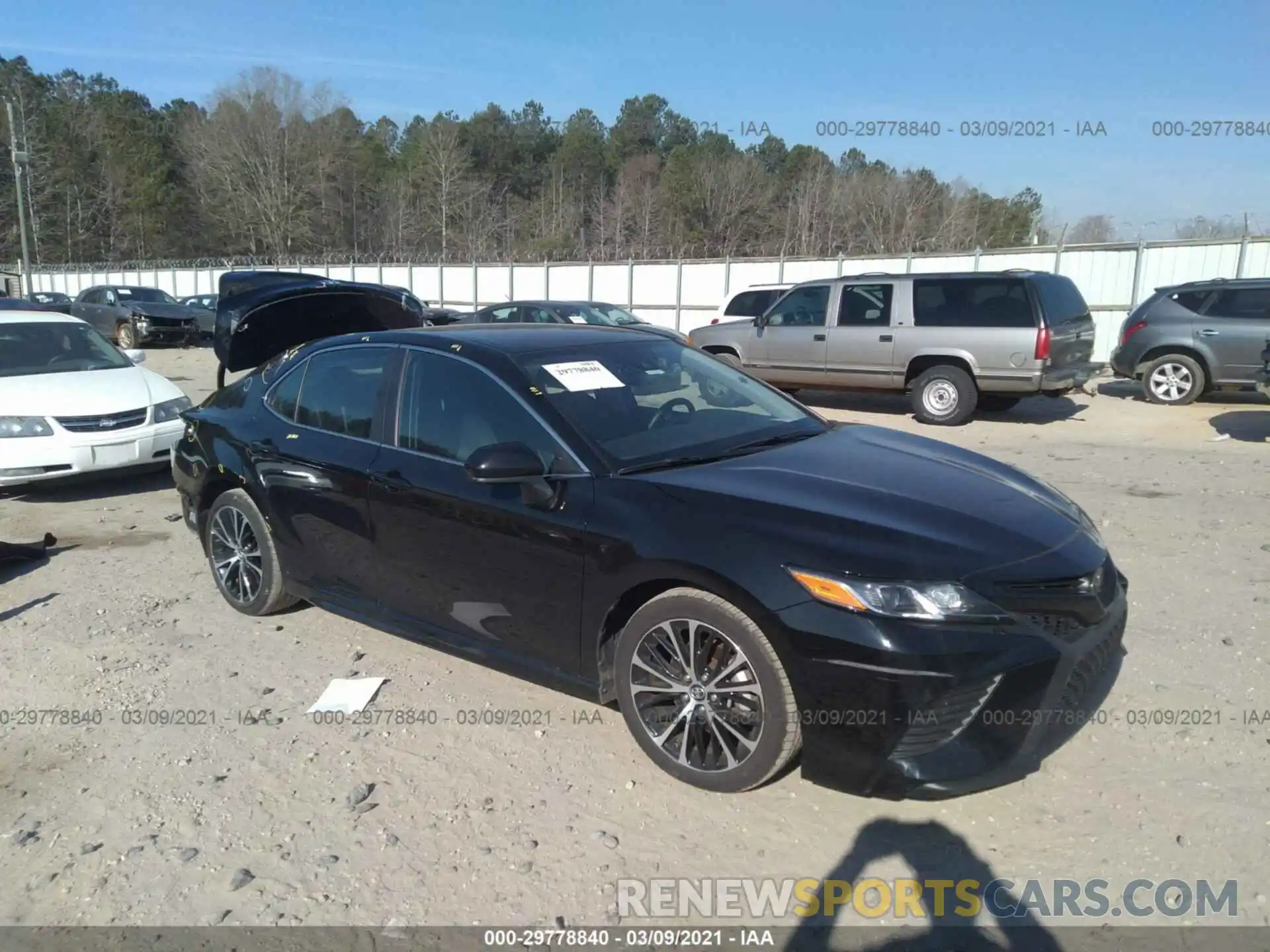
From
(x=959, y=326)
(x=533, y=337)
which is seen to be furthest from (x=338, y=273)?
(x=533, y=337)

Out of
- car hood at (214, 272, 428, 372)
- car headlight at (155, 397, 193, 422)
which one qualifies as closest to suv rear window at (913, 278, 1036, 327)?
car hood at (214, 272, 428, 372)

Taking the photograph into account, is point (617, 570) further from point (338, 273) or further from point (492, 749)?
point (338, 273)

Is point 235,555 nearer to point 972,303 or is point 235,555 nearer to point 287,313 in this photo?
point 287,313

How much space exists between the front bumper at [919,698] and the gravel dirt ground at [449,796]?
286 mm

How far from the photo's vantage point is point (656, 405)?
4.05 metres

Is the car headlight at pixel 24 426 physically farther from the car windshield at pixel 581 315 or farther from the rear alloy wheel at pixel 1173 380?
the rear alloy wheel at pixel 1173 380

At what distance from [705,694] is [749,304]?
47.1 feet

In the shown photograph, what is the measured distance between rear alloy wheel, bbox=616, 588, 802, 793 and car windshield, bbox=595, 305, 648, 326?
13.8 meters

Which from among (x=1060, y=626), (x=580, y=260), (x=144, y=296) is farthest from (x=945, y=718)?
(x=580, y=260)

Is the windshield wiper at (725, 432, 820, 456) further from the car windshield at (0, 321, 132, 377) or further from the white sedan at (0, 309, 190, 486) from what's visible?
the car windshield at (0, 321, 132, 377)

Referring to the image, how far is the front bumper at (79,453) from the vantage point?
23.4 feet

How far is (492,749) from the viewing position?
368 centimetres

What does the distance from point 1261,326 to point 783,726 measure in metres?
12.3

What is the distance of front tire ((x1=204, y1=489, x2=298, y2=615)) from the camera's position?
4.88m
